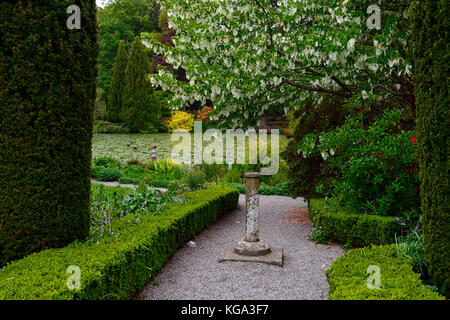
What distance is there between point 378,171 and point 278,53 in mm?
2724

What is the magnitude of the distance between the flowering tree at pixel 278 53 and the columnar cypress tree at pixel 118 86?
17719mm

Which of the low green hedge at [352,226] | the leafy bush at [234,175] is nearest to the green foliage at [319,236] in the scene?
the low green hedge at [352,226]

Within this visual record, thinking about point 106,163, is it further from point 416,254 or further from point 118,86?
point 416,254

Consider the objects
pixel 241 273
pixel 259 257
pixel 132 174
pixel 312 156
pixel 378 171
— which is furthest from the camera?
pixel 132 174

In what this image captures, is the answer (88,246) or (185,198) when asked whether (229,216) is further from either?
(88,246)

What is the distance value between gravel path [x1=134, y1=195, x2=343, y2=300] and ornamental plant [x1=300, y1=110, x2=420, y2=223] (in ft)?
3.02

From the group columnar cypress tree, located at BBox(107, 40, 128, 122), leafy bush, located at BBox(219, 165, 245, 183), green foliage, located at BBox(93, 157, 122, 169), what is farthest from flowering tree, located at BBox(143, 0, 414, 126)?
columnar cypress tree, located at BBox(107, 40, 128, 122)

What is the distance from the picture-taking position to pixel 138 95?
22.0 metres

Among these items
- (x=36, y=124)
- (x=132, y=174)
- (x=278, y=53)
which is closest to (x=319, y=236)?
(x=278, y=53)

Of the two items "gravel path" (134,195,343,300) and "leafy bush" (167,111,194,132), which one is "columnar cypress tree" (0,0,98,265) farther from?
"leafy bush" (167,111,194,132)

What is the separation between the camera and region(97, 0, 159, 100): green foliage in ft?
90.2

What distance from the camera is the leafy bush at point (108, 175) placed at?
1210 cm

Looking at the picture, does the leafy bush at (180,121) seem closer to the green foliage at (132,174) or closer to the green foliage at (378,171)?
the green foliage at (132,174)
